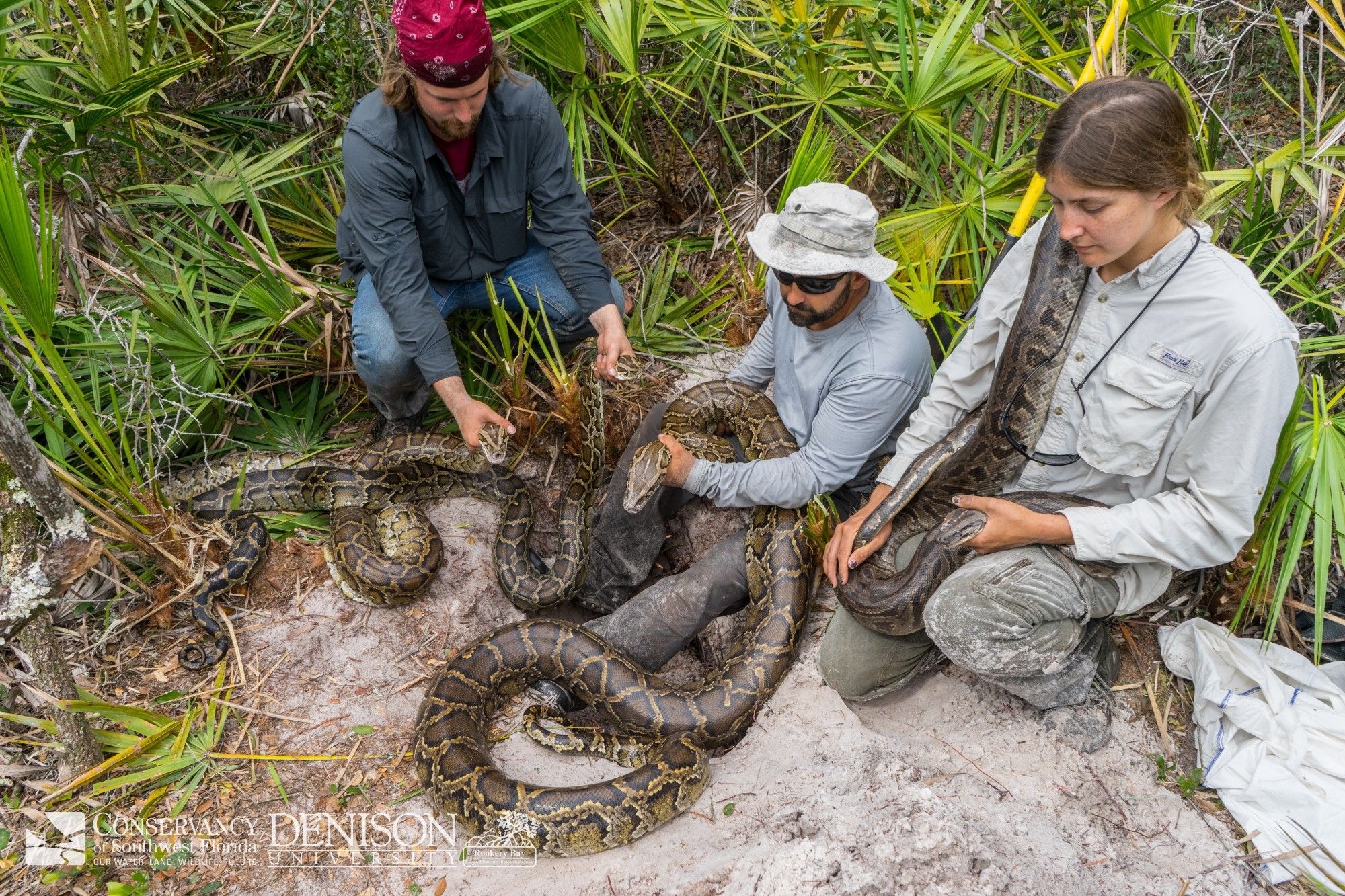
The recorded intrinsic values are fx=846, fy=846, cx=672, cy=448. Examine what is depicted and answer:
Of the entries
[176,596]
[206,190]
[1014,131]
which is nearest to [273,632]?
[176,596]

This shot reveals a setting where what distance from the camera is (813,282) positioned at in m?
4.36

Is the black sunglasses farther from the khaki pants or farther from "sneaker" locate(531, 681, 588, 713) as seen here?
"sneaker" locate(531, 681, 588, 713)

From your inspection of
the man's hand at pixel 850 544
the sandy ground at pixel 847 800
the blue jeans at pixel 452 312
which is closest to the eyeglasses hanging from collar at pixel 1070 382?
the man's hand at pixel 850 544

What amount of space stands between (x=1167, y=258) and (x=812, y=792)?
2843 millimetres

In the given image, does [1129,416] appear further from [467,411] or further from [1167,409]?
[467,411]

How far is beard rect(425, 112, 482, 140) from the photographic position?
5.02 m

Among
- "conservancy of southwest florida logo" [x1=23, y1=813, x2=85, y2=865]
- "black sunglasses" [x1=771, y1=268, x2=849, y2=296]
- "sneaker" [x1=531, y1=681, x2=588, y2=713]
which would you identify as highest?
"black sunglasses" [x1=771, y1=268, x2=849, y2=296]

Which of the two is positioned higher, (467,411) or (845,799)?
(467,411)

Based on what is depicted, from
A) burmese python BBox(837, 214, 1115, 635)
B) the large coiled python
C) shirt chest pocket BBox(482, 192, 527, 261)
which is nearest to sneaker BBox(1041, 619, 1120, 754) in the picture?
burmese python BBox(837, 214, 1115, 635)

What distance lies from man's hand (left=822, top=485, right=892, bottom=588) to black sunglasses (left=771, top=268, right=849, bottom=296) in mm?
1093

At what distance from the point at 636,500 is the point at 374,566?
1825 millimetres

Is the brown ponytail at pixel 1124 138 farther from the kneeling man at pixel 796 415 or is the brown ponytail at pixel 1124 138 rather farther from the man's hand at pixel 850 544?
the man's hand at pixel 850 544

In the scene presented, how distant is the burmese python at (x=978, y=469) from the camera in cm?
379

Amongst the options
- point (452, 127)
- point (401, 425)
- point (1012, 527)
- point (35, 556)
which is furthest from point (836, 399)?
point (35, 556)
